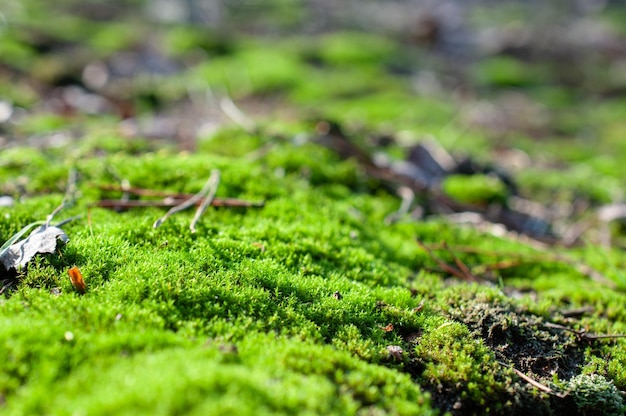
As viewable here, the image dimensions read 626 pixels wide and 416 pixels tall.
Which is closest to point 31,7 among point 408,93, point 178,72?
point 178,72

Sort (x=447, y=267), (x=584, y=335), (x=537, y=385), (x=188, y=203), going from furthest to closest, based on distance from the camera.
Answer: (x=447, y=267), (x=188, y=203), (x=584, y=335), (x=537, y=385)

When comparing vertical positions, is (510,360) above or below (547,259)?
above

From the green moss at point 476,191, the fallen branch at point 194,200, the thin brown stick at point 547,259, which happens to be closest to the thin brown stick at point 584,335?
the thin brown stick at point 547,259

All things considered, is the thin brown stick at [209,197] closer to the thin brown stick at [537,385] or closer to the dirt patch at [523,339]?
the dirt patch at [523,339]

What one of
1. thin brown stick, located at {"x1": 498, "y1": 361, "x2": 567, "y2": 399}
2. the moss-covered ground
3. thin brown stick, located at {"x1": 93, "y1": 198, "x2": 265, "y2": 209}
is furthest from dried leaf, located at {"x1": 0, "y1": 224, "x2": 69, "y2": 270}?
thin brown stick, located at {"x1": 498, "y1": 361, "x2": 567, "y2": 399}

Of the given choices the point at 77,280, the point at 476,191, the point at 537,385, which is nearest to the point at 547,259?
the point at 476,191

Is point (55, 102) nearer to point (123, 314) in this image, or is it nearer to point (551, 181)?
point (123, 314)

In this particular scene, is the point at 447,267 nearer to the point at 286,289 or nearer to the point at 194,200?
the point at 286,289
